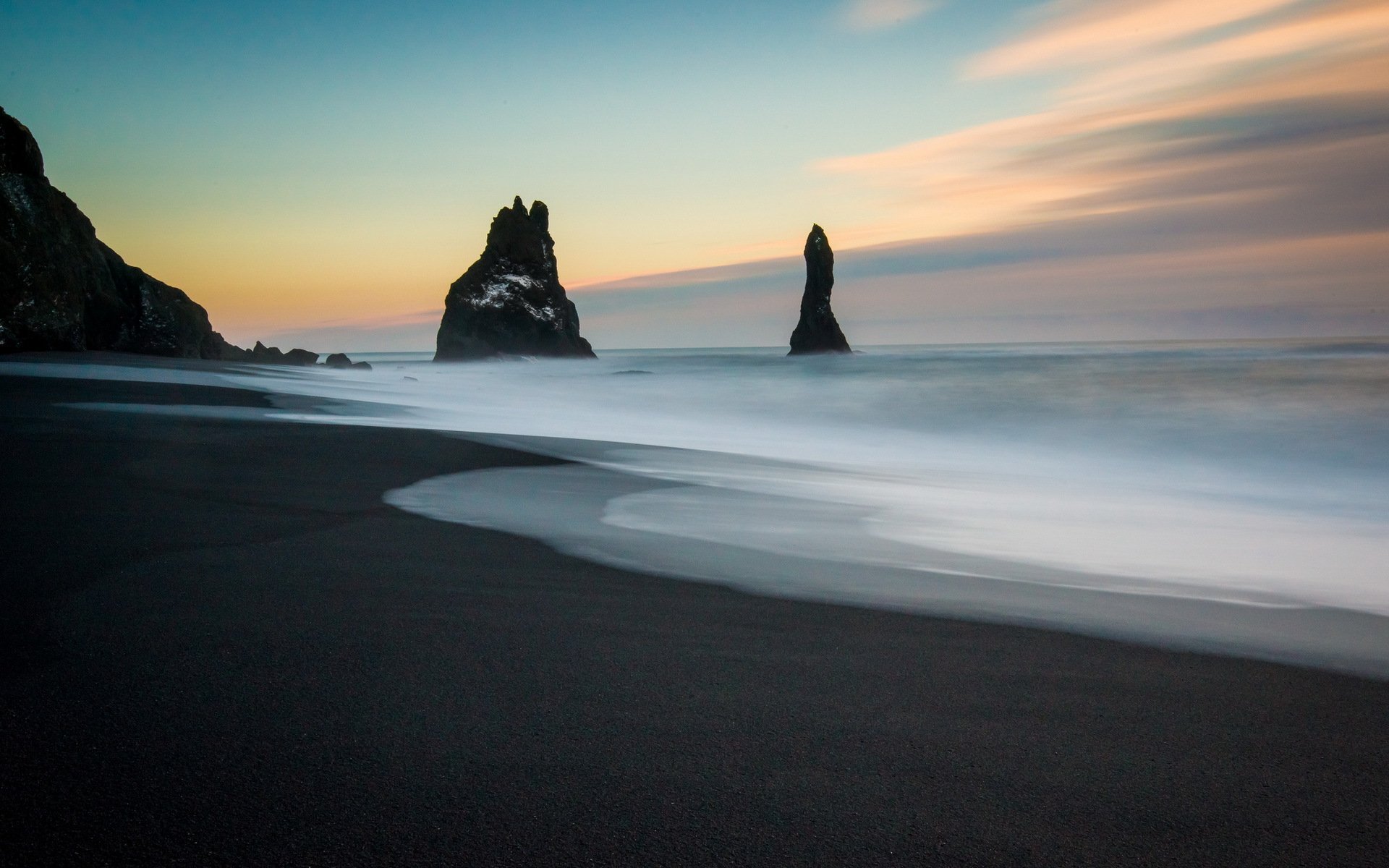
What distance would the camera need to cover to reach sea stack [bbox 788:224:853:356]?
89.4 m

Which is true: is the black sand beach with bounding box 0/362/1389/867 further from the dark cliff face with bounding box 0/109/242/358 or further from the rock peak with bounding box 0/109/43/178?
the rock peak with bounding box 0/109/43/178

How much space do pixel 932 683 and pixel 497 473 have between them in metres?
4.19

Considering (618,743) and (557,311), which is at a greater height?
(557,311)

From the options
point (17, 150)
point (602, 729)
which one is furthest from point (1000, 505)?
point (17, 150)

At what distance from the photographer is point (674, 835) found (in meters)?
1.58

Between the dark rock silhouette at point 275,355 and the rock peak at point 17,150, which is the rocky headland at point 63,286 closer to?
the rock peak at point 17,150

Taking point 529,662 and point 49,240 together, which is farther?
point 49,240

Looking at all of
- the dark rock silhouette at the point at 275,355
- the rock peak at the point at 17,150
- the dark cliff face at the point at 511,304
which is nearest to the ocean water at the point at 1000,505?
the rock peak at the point at 17,150

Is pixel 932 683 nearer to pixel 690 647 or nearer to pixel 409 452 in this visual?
pixel 690 647

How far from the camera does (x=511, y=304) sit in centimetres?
8300

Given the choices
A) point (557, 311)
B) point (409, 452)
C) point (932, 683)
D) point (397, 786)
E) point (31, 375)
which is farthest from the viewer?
point (557, 311)

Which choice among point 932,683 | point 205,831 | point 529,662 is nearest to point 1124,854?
point 932,683

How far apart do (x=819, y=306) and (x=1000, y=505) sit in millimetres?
85903

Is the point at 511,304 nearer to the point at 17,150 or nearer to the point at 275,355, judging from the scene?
the point at 275,355
